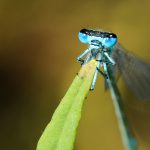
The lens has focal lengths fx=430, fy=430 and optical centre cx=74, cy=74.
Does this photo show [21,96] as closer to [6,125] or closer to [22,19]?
[6,125]

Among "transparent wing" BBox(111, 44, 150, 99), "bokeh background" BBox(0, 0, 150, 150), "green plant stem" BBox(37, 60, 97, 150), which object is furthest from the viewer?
"bokeh background" BBox(0, 0, 150, 150)

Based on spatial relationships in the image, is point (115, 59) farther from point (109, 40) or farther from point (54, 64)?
point (54, 64)

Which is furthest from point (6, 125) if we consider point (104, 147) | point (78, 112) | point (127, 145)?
point (78, 112)

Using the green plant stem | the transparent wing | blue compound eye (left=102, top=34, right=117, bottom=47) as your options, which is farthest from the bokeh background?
the green plant stem

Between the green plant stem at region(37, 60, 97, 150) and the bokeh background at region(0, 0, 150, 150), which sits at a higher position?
the bokeh background at region(0, 0, 150, 150)

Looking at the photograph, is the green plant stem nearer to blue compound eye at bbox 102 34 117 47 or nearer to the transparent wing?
blue compound eye at bbox 102 34 117 47

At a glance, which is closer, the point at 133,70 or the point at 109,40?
the point at 109,40

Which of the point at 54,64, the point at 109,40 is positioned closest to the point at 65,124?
the point at 109,40
